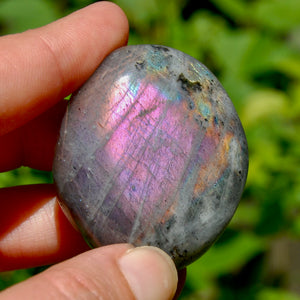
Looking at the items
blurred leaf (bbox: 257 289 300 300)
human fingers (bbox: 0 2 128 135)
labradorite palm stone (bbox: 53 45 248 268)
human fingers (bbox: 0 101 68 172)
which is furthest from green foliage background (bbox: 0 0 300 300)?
labradorite palm stone (bbox: 53 45 248 268)

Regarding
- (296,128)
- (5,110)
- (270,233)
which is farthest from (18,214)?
(296,128)

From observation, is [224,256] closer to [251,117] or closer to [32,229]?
[251,117]

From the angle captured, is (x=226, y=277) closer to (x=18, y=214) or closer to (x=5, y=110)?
(x=18, y=214)

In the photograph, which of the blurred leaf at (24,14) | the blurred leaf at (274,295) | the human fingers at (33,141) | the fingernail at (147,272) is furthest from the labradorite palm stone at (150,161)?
the blurred leaf at (24,14)

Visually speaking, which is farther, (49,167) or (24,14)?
(24,14)

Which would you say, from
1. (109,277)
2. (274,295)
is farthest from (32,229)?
(274,295)

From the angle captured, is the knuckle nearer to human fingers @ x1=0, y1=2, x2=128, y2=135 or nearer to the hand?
the hand

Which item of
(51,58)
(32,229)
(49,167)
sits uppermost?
(51,58)
